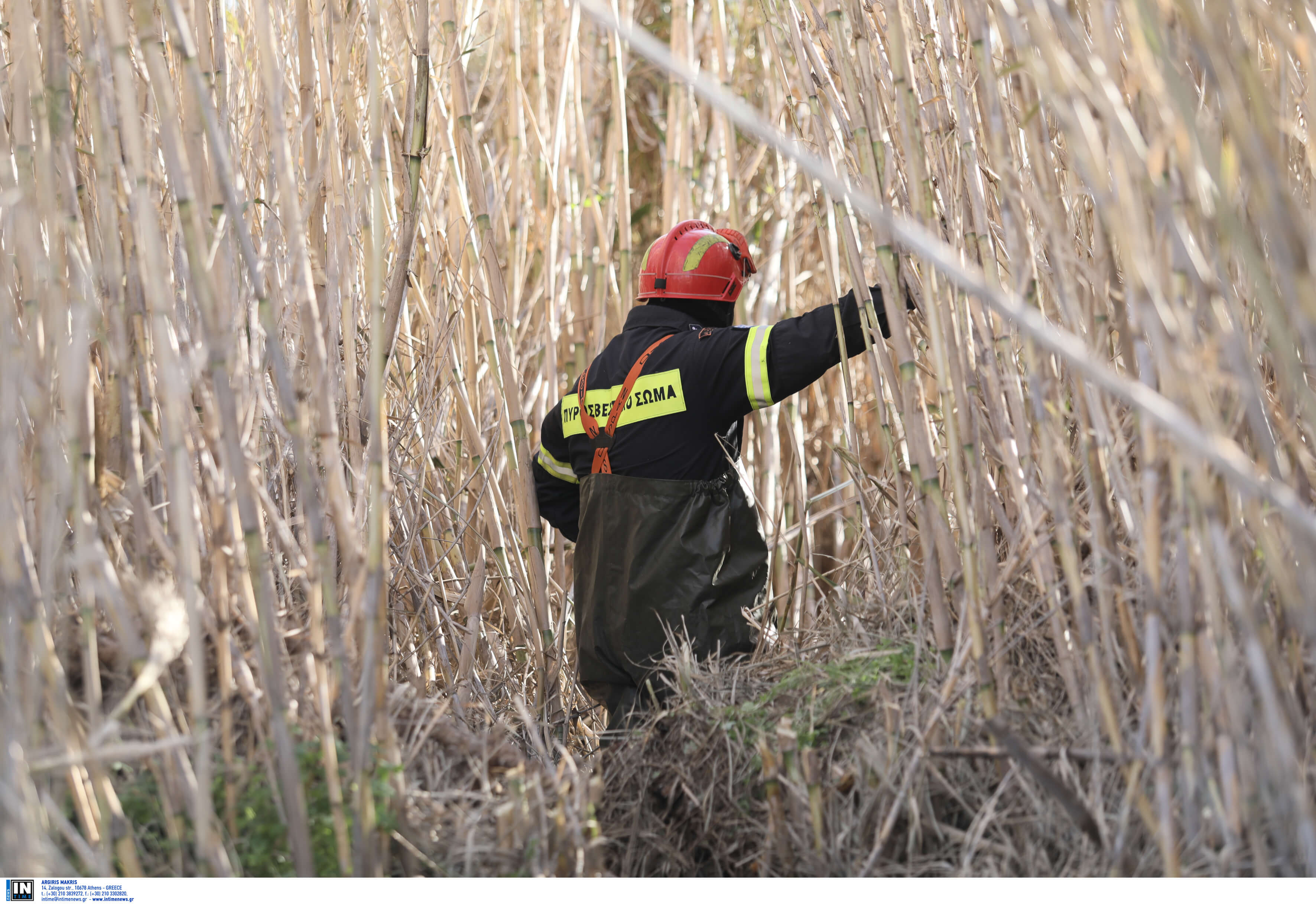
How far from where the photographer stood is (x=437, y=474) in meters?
2.07

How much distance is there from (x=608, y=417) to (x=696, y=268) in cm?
31

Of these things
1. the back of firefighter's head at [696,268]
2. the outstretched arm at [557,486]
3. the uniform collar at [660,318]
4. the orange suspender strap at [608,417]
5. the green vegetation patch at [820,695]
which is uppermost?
the back of firefighter's head at [696,268]

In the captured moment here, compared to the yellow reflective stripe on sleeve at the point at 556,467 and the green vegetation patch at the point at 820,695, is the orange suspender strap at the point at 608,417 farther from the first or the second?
the green vegetation patch at the point at 820,695

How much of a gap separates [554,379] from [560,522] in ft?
1.18

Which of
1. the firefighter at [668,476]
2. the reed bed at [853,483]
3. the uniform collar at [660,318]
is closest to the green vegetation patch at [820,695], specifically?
the reed bed at [853,483]

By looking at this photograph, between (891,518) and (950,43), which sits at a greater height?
(950,43)

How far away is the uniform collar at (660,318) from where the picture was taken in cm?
187

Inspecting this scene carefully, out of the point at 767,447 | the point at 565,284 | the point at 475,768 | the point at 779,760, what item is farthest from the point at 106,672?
the point at 767,447

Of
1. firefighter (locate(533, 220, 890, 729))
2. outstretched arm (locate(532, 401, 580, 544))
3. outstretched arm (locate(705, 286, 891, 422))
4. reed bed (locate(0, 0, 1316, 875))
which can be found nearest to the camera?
reed bed (locate(0, 0, 1316, 875))

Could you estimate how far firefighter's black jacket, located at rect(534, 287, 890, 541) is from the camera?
1.64 meters

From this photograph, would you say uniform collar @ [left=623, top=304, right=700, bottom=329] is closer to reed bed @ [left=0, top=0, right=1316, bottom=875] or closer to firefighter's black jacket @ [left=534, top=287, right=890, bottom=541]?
firefighter's black jacket @ [left=534, top=287, right=890, bottom=541]

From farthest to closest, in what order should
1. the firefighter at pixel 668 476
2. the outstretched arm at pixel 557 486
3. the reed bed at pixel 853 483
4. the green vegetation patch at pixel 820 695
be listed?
the outstretched arm at pixel 557 486, the firefighter at pixel 668 476, the green vegetation patch at pixel 820 695, the reed bed at pixel 853 483

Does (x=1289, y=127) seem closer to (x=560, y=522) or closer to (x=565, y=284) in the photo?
(x=560, y=522)

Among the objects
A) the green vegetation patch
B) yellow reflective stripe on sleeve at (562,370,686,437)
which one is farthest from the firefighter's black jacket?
the green vegetation patch
